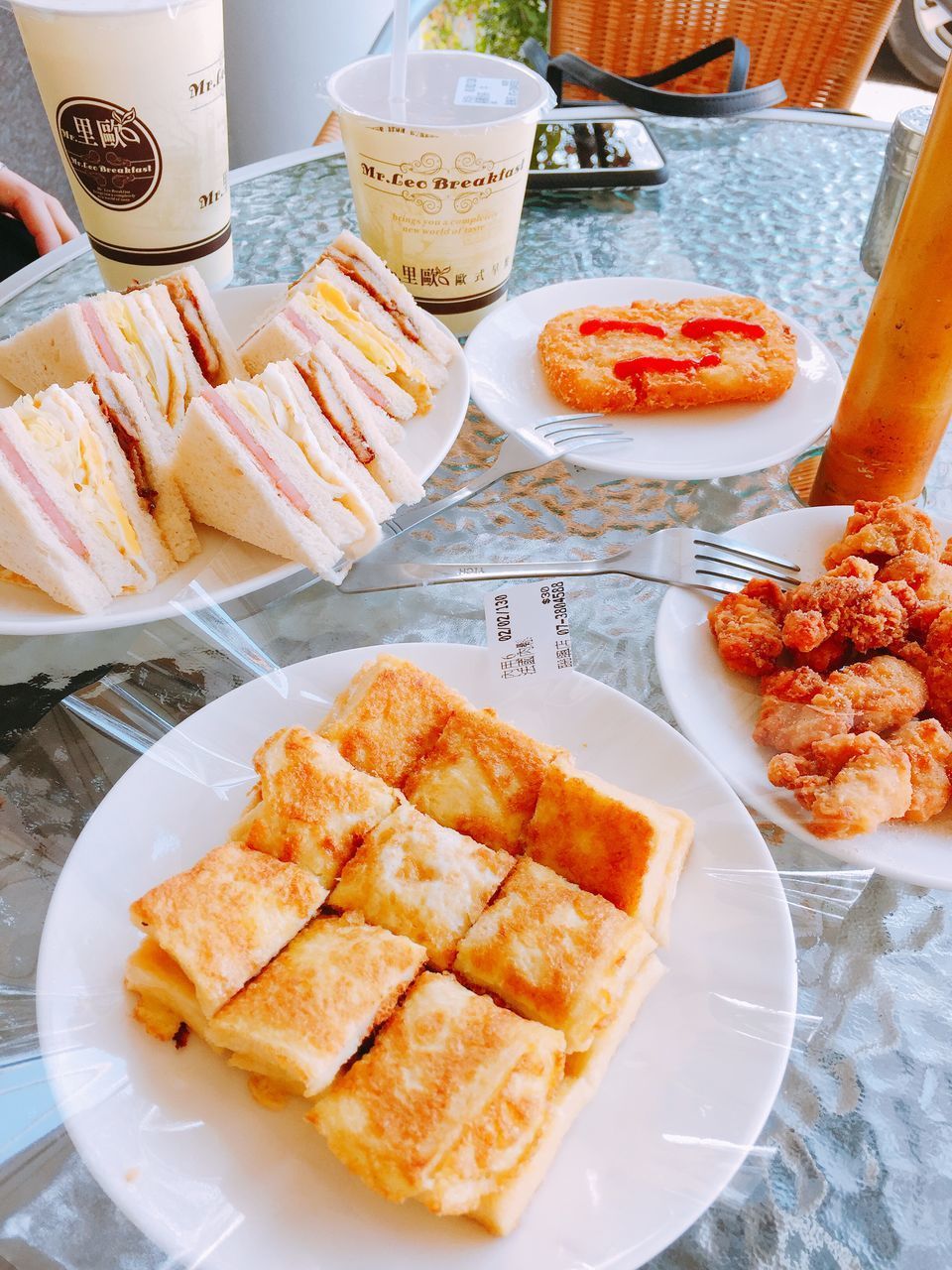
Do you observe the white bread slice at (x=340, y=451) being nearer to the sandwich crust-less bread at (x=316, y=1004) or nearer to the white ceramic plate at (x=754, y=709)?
the white ceramic plate at (x=754, y=709)

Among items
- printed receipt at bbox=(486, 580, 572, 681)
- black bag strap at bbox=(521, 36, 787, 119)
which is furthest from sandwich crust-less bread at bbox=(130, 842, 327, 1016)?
black bag strap at bbox=(521, 36, 787, 119)

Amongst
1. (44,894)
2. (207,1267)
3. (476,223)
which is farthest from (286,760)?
(476,223)

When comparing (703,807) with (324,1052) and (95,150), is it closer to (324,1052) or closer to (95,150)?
(324,1052)

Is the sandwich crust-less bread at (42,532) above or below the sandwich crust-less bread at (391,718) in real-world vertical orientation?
above

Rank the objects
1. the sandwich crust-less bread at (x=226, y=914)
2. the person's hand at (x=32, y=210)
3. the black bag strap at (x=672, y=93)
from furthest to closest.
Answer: the black bag strap at (x=672, y=93) < the person's hand at (x=32, y=210) < the sandwich crust-less bread at (x=226, y=914)

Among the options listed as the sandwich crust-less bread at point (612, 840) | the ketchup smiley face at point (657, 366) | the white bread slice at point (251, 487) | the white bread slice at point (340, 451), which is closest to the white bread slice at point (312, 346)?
the white bread slice at point (340, 451)

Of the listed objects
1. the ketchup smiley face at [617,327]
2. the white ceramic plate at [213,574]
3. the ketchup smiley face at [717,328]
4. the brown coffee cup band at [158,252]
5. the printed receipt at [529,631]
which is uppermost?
the brown coffee cup band at [158,252]

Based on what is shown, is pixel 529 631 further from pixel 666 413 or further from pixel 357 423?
pixel 666 413
